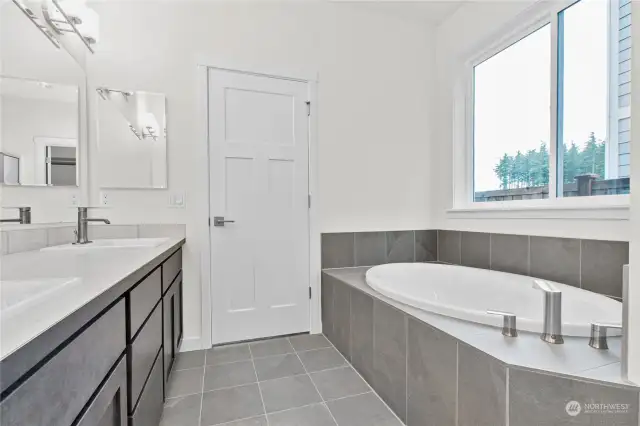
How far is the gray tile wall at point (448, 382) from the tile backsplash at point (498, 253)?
24.5 inches

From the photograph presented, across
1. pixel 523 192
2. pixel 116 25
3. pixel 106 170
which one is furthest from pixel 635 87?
pixel 116 25

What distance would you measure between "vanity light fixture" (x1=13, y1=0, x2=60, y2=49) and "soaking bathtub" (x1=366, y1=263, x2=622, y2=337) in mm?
2158

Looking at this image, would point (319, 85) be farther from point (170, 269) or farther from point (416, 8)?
point (170, 269)

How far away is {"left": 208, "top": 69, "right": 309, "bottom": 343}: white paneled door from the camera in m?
2.18

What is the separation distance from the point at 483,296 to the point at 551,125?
1178 millimetres

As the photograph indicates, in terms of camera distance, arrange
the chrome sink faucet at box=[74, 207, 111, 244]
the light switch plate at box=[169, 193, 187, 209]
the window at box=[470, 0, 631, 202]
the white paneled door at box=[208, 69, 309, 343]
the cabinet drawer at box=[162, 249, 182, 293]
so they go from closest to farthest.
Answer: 1. the cabinet drawer at box=[162, 249, 182, 293]
2. the window at box=[470, 0, 631, 202]
3. the chrome sink faucet at box=[74, 207, 111, 244]
4. the light switch plate at box=[169, 193, 187, 209]
5. the white paneled door at box=[208, 69, 309, 343]

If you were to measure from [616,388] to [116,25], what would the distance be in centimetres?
298

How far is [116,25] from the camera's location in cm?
197

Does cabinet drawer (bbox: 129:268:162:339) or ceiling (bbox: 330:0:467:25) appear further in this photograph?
ceiling (bbox: 330:0:467:25)

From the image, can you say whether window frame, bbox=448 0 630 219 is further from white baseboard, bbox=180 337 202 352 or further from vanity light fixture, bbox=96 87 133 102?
vanity light fixture, bbox=96 87 133 102

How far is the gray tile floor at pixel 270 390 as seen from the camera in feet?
4.59

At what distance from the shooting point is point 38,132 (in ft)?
4.64

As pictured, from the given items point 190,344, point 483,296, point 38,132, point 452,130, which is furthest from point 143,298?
point 452,130

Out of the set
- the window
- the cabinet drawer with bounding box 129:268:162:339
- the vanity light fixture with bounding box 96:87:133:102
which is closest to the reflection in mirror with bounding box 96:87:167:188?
the vanity light fixture with bounding box 96:87:133:102
